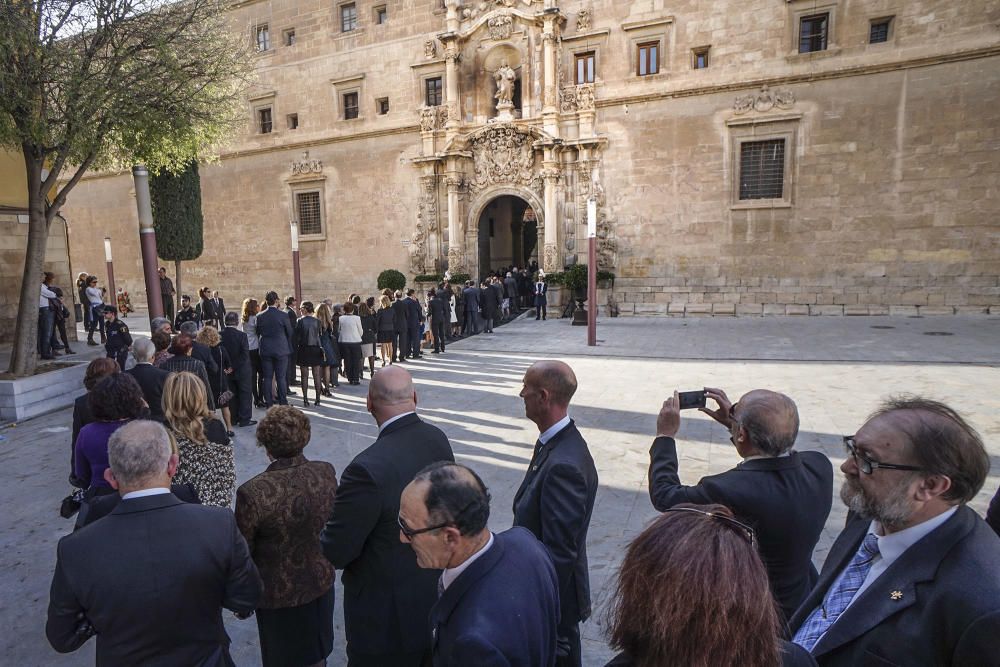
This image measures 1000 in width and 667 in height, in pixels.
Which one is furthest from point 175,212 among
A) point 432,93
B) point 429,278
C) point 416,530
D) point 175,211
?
point 416,530

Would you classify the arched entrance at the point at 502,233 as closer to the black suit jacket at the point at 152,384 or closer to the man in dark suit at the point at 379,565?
the black suit jacket at the point at 152,384

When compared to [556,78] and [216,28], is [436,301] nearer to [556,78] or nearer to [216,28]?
[216,28]

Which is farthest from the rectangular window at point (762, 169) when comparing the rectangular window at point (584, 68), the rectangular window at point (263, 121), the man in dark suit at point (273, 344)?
the rectangular window at point (263, 121)

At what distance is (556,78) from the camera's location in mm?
18391

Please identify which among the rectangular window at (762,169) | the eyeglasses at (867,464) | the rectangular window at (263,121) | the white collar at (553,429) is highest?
the rectangular window at (263,121)

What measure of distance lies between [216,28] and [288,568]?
10.5 metres

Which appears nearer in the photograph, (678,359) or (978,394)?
(978,394)

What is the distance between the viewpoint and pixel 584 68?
18.5 meters

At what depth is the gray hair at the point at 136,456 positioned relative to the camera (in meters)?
2.19

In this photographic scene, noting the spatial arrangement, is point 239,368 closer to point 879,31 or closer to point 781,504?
point 781,504

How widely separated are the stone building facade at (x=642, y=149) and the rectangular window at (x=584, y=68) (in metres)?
0.07

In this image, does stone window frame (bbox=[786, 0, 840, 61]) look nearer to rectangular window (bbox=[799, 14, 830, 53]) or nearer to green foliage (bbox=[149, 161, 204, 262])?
rectangular window (bbox=[799, 14, 830, 53])

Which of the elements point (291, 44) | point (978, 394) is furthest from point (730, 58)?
point (291, 44)

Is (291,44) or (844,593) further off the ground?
(291,44)
